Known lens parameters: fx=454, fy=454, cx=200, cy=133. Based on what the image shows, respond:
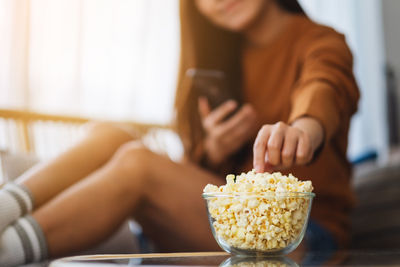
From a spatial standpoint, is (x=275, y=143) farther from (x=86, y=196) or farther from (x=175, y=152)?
(x=175, y=152)

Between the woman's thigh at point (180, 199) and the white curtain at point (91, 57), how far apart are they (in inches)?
31.8

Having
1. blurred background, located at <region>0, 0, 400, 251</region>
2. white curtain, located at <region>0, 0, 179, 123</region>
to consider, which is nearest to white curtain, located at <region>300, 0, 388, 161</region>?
blurred background, located at <region>0, 0, 400, 251</region>

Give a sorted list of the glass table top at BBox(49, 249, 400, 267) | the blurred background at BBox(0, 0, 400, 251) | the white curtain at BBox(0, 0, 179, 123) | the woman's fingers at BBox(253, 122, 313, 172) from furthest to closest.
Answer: the white curtain at BBox(0, 0, 179, 123), the blurred background at BBox(0, 0, 400, 251), the woman's fingers at BBox(253, 122, 313, 172), the glass table top at BBox(49, 249, 400, 267)

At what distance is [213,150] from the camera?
113 cm

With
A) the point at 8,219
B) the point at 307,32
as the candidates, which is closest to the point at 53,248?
the point at 8,219

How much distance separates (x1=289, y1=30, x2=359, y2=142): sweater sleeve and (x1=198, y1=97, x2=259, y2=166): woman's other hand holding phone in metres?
0.19

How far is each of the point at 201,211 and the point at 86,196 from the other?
8.8 inches

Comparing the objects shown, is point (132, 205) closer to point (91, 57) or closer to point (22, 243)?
point (22, 243)

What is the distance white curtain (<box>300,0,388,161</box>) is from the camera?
94.3 inches

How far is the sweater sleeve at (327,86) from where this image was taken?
667 millimetres

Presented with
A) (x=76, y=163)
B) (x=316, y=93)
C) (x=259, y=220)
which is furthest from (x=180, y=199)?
(x=259, y=220)

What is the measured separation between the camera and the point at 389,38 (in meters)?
2.61

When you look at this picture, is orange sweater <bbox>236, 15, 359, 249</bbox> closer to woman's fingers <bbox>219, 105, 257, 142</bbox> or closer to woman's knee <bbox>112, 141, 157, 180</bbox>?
woman's fingers <bbox>219, 105, 257, 142</bbox>

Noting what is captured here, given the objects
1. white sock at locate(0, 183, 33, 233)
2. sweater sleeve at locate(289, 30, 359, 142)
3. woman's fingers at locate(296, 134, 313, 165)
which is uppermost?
sweater sleeve at locate(289, 30, 359, 142)
